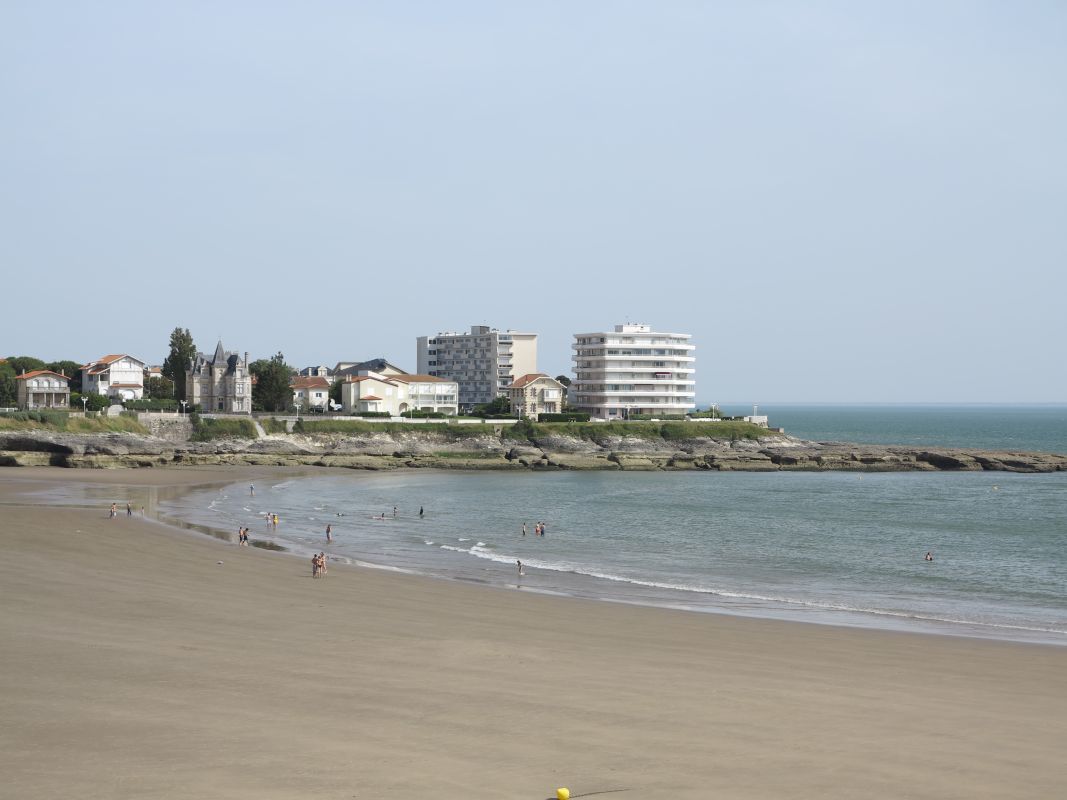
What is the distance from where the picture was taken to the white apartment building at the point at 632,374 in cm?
13775

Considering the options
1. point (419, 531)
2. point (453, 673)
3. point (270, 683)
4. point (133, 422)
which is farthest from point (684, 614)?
point (133, 422)

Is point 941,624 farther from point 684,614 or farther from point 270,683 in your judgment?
point 270,683

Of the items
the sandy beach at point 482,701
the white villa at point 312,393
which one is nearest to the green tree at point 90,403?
the white villa at point 312,393

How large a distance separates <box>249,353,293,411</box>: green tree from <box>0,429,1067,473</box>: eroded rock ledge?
54.3 ft

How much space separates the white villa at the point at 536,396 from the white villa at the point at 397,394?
882 centimetres

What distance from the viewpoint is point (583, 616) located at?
2912 centimetres

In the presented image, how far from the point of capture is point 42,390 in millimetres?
110375

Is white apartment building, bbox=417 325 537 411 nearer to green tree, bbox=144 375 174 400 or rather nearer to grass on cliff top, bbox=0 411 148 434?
green tree, bbox=144 375 174 400

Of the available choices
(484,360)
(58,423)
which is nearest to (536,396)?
(484,360)

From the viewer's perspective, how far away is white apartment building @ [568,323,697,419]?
138 metres

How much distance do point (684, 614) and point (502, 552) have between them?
17.0 metres

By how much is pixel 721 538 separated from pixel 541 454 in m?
53.4

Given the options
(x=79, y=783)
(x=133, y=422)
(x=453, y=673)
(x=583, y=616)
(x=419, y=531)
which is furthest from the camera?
(x=133, y=422)

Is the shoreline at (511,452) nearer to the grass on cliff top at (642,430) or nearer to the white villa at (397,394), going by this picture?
the grass on cliff top at (642,430)
